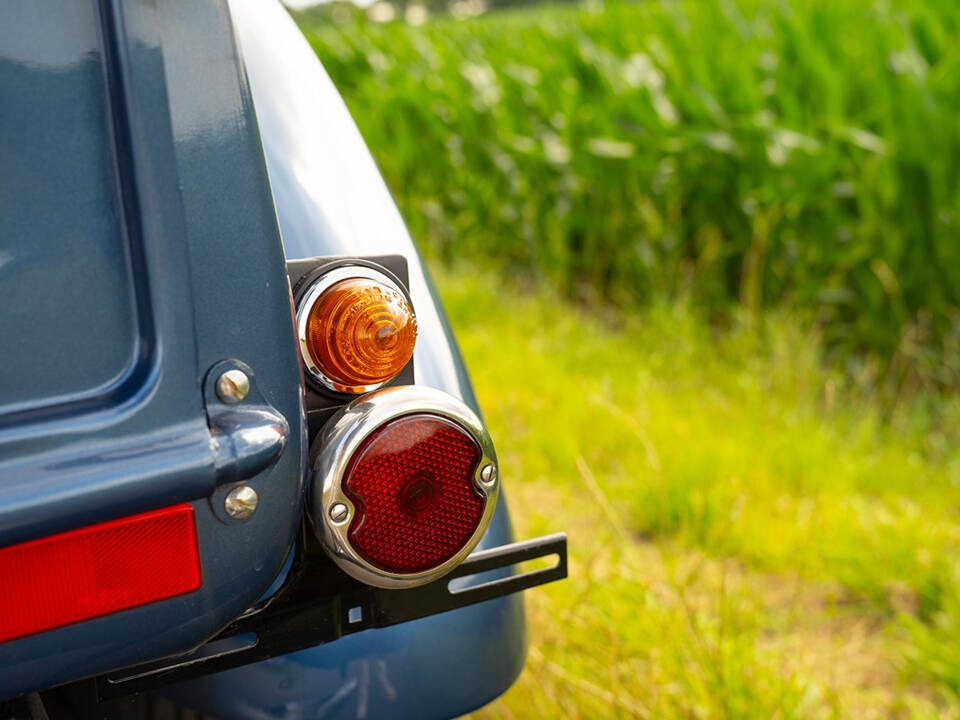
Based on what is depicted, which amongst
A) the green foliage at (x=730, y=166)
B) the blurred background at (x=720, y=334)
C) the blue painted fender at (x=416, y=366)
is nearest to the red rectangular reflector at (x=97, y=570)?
the blue painted fender at (x=416, y=366)

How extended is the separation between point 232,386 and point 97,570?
191 millimetres

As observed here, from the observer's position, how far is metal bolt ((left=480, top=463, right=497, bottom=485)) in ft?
3.22

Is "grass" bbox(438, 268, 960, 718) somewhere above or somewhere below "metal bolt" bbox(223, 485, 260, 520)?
below

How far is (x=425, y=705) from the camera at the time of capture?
3.56 feet

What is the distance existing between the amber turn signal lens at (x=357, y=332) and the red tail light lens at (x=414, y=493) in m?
0.08

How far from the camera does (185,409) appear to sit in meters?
0.81

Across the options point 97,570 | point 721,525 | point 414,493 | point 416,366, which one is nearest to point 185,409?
point 97,570

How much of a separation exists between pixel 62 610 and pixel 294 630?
25 cm

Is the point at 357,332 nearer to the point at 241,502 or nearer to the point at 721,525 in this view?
the point at 241,502

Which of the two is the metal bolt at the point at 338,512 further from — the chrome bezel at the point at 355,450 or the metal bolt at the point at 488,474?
the metal bolt at the point at 488,474

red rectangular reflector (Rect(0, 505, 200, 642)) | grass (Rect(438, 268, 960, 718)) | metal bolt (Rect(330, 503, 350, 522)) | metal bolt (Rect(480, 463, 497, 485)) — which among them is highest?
red rectangular reflector (Rect(0, 505, 200, 642))

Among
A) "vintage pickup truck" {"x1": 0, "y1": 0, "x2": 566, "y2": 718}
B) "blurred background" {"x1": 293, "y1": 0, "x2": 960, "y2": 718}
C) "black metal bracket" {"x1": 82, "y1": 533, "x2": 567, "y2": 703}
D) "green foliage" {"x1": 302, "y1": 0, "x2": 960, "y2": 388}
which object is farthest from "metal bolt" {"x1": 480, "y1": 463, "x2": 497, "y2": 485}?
"green foliage" {"x1": 302, "y1": 0, "x2": 960, "y2": 388}

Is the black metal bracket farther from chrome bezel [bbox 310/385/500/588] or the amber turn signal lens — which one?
the amber turn signal lens

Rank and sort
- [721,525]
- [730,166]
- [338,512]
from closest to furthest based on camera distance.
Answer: [338,512], [721,525], [730,166]
